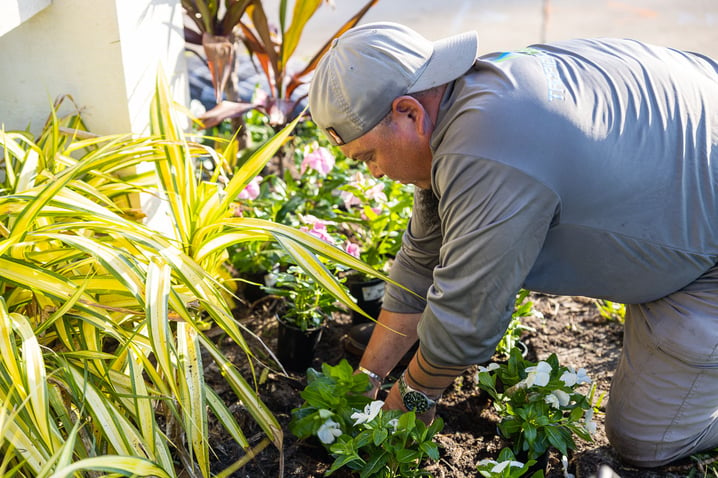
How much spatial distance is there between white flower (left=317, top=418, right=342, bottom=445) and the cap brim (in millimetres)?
850

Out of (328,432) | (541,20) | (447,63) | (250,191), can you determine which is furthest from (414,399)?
(541,20)

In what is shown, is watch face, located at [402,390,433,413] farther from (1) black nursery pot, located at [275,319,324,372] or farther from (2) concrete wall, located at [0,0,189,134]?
(2) concrete wall, located at [0,0,189,134]

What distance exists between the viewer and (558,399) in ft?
5.93

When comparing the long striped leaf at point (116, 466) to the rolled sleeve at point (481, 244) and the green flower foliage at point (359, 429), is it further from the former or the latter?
the rolled sleeve at point (481, 244)

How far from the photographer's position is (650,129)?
5.24 ft

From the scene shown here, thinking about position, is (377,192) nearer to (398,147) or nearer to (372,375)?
(372,375)

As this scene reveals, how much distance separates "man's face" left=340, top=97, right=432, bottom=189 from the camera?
5.24 ft

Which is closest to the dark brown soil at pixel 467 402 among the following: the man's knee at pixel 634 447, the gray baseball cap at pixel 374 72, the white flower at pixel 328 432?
the man's knee at pixel 634 447

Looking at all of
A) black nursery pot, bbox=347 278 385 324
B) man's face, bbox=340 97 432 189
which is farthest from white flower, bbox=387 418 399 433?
black nursery pot, bbox=347 278 385 324

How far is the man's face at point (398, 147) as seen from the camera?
160 centimetres

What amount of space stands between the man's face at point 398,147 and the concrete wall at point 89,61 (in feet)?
3.52

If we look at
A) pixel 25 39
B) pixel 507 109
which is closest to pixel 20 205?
pixel 25 39

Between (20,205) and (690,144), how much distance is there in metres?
1.67

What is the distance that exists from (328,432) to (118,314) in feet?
2.19
